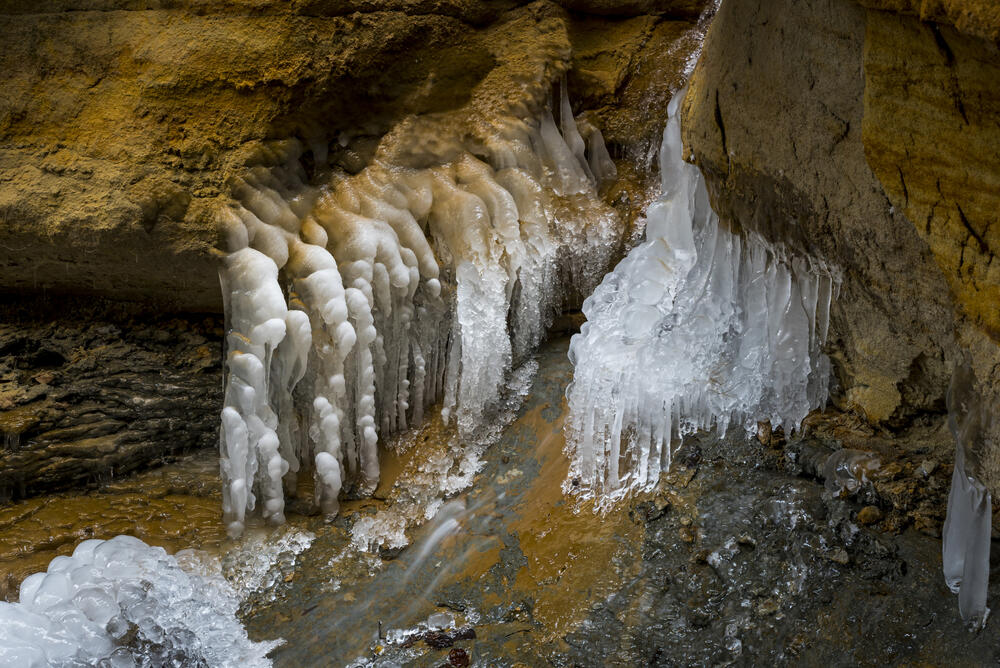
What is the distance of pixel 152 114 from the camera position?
4117mm

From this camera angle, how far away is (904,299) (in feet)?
10.3

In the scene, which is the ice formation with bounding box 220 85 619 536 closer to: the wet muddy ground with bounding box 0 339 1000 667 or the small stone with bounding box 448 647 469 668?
the wet muddy ground with bounding box 0 339 1000 667

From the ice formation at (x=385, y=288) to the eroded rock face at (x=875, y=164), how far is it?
1.11 m

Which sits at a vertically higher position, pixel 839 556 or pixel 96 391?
pixel 839 556

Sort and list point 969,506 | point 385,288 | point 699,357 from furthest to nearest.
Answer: point 385,288 → point 699,357 → point 969,506

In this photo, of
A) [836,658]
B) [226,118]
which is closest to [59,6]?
[226,118]

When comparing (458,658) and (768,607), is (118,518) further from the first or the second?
(768,607)

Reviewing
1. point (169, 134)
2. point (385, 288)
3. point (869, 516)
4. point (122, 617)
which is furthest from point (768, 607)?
point (169, 134)

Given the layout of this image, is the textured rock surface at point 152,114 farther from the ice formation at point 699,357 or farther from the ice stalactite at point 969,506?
the ice stalactite at point 969,506

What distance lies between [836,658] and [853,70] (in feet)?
6.15

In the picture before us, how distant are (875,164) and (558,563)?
1.91 metres

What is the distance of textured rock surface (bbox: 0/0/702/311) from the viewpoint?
13.2ft

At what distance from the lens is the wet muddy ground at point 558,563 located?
10.0ft

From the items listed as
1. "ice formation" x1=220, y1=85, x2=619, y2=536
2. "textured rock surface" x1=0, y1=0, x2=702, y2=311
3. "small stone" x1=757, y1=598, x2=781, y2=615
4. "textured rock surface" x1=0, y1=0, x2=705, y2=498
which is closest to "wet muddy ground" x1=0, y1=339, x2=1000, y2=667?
"small stone" x1=757, y1=598, x2=781, y2=615
